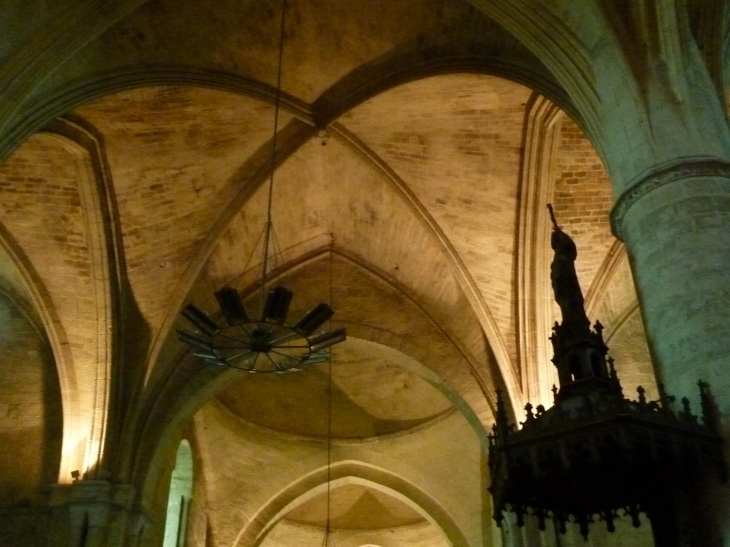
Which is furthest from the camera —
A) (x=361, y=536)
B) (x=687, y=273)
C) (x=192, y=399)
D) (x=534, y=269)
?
(x=361, y=536)

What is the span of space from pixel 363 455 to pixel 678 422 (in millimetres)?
14163

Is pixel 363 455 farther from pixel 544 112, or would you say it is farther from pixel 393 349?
pixel 544 112

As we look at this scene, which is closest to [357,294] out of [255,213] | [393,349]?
[393,349]

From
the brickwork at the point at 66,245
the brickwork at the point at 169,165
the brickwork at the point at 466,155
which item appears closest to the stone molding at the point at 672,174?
the brickwork at the point at 466,155

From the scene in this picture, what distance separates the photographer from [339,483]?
18.9 meters

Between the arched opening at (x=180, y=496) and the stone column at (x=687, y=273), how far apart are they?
39.6ft

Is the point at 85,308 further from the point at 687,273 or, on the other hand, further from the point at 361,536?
the point at 361,536

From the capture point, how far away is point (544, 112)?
37.1 ft

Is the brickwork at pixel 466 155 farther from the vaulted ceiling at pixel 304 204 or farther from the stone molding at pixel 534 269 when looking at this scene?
the stone molding at pixel 534 269

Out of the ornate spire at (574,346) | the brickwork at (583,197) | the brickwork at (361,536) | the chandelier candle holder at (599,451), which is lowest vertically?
the chandelier candle holder at (599,451)

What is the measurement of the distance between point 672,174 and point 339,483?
13.9m

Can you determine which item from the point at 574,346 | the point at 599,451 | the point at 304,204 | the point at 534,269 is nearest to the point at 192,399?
the point at 304,204

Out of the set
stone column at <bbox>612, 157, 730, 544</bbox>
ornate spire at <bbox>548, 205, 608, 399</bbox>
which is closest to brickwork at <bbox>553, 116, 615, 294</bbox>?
ornate spire at <bbox>548, 205, 608, 399</bbox>

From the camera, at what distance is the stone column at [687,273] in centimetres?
549
